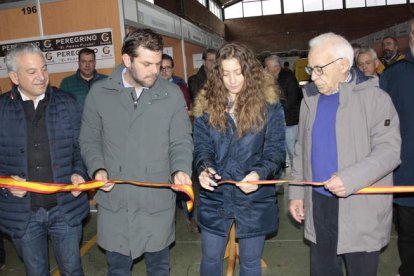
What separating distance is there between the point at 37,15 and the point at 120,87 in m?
4.71

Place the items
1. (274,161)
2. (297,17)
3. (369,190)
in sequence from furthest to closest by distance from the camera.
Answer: (297,17) → (274,161) → (369,190)

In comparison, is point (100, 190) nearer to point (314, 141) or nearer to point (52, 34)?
point (314, 141)

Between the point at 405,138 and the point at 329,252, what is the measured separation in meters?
1.10

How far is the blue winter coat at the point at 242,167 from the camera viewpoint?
2564 millimetres

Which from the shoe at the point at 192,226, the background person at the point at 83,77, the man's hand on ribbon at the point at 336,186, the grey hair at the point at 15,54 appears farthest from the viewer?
the background person at the point at 83,77

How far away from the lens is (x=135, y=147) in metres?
2.56

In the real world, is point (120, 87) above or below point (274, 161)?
above

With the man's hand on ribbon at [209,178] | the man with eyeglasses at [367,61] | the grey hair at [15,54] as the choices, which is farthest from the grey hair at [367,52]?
the grey hair at [15,54]

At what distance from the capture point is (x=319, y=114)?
7.95ft

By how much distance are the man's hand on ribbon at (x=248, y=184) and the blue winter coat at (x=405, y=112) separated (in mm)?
1268

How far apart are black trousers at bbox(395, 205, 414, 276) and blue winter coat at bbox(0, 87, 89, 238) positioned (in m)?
2.47

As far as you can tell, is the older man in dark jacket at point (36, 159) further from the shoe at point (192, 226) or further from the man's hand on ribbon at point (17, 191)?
the shoe at point (192, 226)

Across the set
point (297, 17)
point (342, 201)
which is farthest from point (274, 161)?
point (297, 17)

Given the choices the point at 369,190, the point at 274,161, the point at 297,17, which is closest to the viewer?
the point at 369,190
